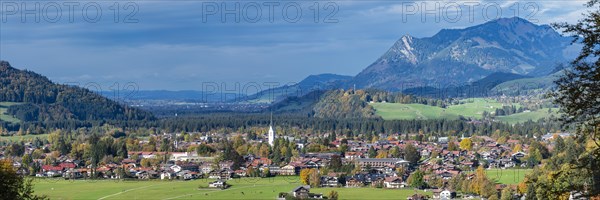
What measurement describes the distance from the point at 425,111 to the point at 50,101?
7529 centimetres

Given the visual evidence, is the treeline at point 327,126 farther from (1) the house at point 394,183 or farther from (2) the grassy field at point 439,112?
(1) the house at point 394,183

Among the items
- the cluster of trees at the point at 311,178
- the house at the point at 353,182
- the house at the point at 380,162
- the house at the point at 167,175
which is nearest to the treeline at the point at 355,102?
the house at the point at 380,162

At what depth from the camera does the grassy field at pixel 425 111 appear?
15475 centimetres

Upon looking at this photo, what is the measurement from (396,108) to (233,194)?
110m

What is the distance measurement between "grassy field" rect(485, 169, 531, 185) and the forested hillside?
342 ft

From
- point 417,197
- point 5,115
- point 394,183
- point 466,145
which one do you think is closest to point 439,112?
point 466,145

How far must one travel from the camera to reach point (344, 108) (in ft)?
556

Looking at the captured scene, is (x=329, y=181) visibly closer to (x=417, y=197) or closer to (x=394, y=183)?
(x=394, y=183)

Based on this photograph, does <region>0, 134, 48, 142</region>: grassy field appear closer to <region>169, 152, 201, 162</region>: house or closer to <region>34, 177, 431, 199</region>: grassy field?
<region>169, 152, 201, 162</region>: house

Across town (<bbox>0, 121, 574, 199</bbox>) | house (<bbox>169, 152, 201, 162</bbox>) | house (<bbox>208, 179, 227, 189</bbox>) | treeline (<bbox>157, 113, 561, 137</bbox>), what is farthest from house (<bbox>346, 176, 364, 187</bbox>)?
treeline (<bbox>157, 113, 561, 137</bbox>)

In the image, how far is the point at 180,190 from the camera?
58.8 m

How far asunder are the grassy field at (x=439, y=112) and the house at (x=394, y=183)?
85.6 metres

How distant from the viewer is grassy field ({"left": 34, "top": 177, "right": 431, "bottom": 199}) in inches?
2143

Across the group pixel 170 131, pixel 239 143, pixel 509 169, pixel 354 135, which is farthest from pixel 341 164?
pixel 170 131
